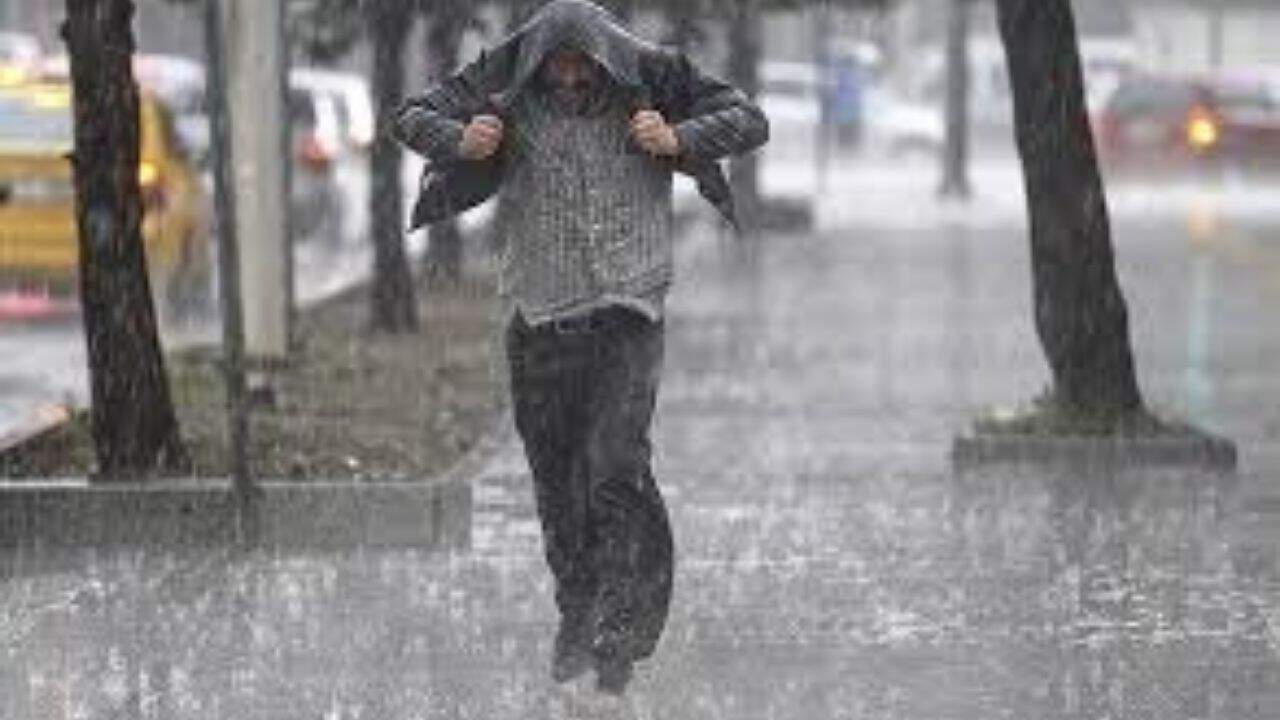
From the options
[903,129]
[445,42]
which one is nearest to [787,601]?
[445,42]

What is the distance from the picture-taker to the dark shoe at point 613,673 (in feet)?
29.1

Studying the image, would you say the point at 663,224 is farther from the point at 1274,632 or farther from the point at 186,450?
the point at 186,450

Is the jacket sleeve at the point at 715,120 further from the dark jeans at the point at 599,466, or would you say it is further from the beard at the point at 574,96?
the dark jeans at the point at 599,466

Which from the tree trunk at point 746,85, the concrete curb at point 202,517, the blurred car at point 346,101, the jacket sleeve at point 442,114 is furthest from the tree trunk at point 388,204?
the blurred car at point 346,101

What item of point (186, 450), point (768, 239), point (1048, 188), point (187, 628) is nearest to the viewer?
point (187, 628)

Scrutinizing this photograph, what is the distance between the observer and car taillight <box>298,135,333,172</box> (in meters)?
35.1

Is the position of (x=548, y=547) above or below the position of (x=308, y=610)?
above

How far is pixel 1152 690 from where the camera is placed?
362 inches

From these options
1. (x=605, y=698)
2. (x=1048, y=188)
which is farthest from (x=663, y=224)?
(x=1048, y=188)

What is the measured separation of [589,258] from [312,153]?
26600mm

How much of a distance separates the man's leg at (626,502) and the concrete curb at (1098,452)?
5.17 meters

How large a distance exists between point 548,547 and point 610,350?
546mm

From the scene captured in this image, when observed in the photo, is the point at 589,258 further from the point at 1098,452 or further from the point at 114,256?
the point at 1098,452

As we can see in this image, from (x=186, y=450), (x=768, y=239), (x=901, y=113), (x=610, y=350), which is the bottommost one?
(x=901, y=113)
